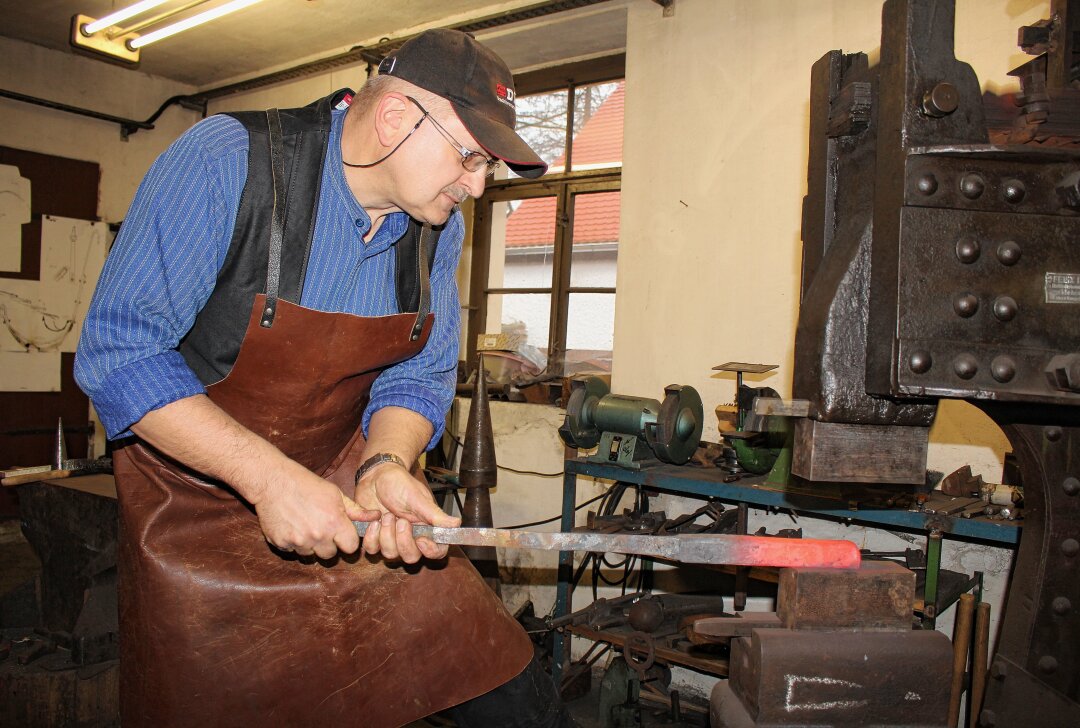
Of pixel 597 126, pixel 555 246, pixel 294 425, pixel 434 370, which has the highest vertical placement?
pixel 597 126

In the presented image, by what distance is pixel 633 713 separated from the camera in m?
3.14

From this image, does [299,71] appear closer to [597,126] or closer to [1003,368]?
[597,126]

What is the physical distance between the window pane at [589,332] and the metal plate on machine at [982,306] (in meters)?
3.47

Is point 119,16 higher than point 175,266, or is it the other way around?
point 119,16

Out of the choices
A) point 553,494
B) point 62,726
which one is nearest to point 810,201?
point 62,726

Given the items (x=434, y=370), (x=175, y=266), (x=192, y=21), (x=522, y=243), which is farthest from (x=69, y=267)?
(x=175, y=266)

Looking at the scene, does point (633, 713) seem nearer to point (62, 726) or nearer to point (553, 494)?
point (553, 494)

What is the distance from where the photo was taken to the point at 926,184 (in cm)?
90

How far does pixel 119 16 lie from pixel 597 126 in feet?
8.66

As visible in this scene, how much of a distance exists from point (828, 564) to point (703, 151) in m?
2.90

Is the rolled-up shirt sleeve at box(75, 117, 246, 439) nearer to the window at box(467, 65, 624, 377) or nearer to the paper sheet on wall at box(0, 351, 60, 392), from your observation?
the window at box(467, 65, 624, 377)

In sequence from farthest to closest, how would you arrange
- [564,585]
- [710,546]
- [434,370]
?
[564,585] → [434,370] → [710,546]

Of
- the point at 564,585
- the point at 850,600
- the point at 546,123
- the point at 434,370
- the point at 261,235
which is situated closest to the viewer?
the point at 850,600

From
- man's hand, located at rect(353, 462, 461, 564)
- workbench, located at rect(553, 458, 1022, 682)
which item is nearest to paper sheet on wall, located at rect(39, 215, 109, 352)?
workbench, located at rect(553, 458, 1022, 682)
